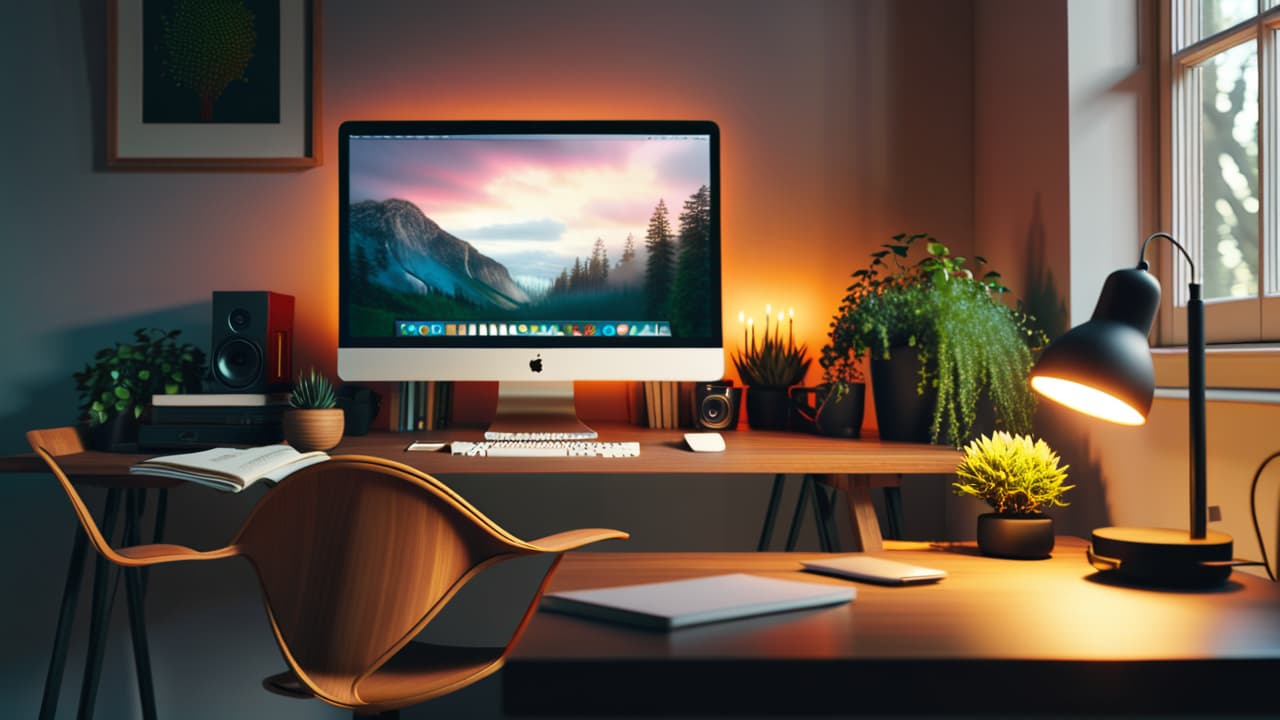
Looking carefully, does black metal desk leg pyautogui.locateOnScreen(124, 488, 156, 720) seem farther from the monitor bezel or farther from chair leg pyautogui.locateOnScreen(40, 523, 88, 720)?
the monitor bezel

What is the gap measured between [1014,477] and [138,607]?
6.23ft

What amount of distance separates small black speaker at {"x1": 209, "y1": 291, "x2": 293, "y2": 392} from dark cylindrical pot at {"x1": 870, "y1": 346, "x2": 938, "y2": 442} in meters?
1.32

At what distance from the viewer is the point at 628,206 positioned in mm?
2043

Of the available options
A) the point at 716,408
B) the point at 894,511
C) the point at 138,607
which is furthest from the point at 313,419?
the point at 894,511

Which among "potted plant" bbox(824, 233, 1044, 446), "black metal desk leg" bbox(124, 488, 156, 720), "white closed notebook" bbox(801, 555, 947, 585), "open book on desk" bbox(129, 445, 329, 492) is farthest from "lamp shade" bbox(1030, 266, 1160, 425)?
"black metal desk leg" bbox(124, 488, 156, 720)

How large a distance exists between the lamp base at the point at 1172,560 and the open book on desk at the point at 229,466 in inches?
44.9

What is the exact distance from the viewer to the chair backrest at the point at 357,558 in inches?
47.6

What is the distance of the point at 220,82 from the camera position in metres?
2.33

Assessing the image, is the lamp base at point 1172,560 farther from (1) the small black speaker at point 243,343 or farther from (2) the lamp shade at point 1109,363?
(1) the small black speaker at point 243,343

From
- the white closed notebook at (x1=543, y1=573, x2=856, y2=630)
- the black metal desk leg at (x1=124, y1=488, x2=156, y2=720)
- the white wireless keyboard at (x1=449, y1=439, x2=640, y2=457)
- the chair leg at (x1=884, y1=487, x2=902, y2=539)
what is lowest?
the black metal desk leg at (x1=124, y1=488, x2=156, y2=720)

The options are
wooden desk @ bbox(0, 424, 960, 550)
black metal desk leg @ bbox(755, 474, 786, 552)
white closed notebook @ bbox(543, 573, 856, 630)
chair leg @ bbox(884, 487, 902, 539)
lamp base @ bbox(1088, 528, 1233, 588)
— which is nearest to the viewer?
white closed notebook @ bbox(543, 573, 856, 630)

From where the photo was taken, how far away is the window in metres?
1.49

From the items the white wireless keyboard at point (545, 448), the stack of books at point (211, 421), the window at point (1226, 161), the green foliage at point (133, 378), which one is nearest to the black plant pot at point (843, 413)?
the white wireless keyboard at point (545, 448)

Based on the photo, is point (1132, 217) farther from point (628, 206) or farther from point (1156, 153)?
point (628, 206)
